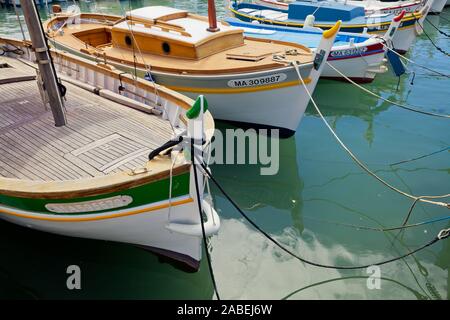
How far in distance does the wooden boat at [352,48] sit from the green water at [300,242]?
12.7 ft

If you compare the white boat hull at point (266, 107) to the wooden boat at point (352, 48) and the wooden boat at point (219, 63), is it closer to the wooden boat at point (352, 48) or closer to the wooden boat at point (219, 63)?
the wooden boat at point (219, 63)

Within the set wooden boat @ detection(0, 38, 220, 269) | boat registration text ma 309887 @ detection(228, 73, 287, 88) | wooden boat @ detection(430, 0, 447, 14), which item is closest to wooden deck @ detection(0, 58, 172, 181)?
wooden boat @ detection(0, 38, 220, 269)

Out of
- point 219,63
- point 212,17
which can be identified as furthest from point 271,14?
point 219,63

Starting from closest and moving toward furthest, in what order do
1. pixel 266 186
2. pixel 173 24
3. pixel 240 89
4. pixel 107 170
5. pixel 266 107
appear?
1. pixel 107 170
2. pixel 266 186
3. pixel 240 89
4. pixel 266 107
5. pixel 173 24

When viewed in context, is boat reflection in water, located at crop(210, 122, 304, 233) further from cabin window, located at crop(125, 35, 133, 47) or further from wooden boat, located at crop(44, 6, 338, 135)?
cabin window, located at crop(125, 35, 133, 47)

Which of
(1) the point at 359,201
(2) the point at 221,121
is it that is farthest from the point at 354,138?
(2) the point at 221,121

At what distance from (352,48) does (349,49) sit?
0.35 feet

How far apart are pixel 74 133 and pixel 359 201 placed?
5.88 m

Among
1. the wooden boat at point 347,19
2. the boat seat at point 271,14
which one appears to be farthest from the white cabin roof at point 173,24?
the boat seat at point 271,14

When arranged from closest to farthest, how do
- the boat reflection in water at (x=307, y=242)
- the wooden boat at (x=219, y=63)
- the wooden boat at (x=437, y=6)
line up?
the boat reflection in water at (x=307, y=242) → the wooden boat at (x=219, y=63) → the wooden boat at (x=437, y=6)

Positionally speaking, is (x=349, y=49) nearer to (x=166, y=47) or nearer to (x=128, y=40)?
(x=166, y=47)

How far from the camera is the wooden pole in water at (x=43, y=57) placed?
5688mm

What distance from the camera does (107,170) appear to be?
528 cm

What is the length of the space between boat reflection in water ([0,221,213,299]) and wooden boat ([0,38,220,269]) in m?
0.50
